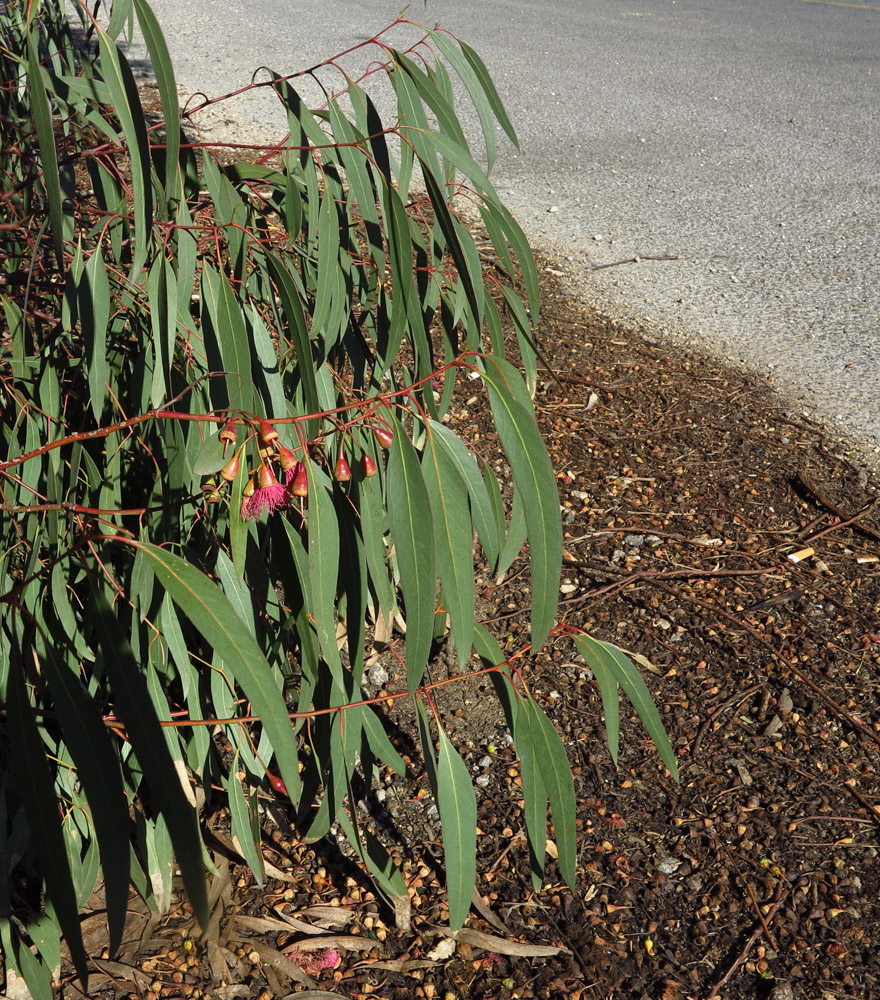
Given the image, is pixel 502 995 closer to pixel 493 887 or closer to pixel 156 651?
pixel 493 887

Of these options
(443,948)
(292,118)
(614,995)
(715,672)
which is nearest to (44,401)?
(292,118)

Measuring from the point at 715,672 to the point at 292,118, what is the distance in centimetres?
123

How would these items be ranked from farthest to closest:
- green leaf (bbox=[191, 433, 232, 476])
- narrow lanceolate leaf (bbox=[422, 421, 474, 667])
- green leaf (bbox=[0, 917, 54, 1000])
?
green leaf (bbox=[0, 917, 54, 1000])
narrow lanceolate leaf (bbox=[422, 421, 474, 667])
green leaf (bbox=[191, 433, 232, 476])

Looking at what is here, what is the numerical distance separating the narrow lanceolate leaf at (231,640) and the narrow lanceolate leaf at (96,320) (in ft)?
1.24

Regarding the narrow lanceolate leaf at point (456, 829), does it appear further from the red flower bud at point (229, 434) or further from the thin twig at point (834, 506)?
the thin twig at point (834, 506)

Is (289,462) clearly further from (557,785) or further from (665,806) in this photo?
(665,806)

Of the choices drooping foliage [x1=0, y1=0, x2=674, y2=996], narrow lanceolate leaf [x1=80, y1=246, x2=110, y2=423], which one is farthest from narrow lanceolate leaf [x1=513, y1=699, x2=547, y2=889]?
narrow lanceolate leaf [x1=80, y1=246, x2=110, y2=423]

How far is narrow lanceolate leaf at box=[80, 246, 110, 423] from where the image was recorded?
3.34 feet

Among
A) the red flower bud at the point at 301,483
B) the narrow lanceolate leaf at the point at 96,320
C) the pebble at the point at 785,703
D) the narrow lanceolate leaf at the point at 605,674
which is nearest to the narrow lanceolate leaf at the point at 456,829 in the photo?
the narrow lanceolate leaf at the point at 605,674

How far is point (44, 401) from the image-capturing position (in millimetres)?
1175

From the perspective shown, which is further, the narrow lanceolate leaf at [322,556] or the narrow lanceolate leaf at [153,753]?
the narrow lanceolate leaf at [322,556]

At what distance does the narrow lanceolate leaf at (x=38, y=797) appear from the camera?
67 centimetres

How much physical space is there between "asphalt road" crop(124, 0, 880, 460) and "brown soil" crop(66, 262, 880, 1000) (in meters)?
0.70

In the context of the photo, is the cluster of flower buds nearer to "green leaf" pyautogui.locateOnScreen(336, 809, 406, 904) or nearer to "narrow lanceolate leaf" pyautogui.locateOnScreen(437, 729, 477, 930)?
"narrow lanceolate leaf" pyautogui.locateOnScreen(437, 729, 477, 930)
